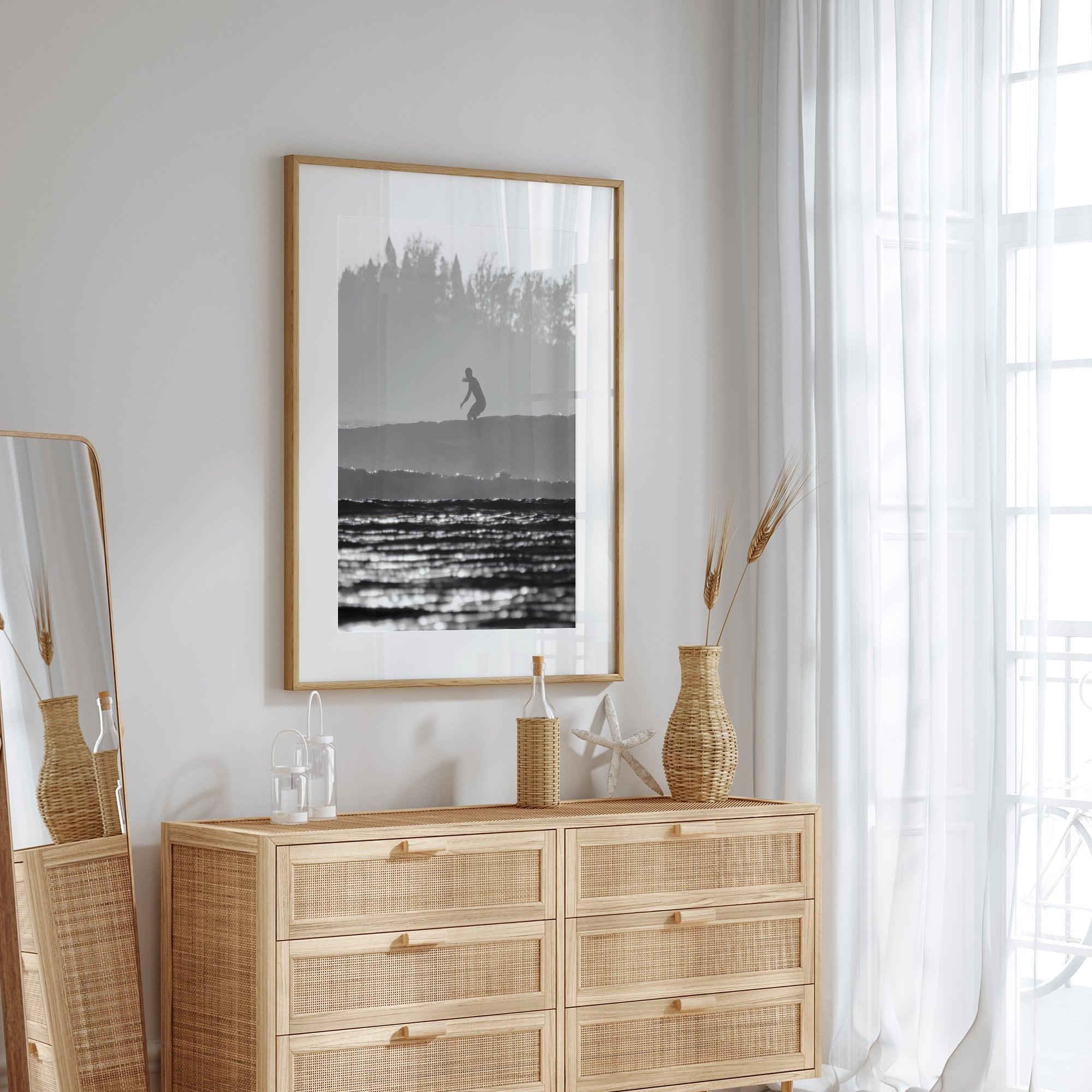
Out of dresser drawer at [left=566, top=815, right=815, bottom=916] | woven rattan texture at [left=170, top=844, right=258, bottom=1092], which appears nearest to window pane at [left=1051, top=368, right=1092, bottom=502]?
dresser drawer at [left=566, top=815, right=815, bottom=916]

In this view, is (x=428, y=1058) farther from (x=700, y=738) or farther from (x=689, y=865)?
(x=700, y=738)

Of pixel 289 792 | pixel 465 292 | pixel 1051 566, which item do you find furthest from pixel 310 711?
pixel 1051 566

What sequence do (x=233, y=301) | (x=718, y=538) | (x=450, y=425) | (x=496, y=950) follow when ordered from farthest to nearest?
(x=718, y=538), (x=450, y=425), (x=233, y=301), (x=496, y=950)

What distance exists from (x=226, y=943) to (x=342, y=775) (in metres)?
0.47

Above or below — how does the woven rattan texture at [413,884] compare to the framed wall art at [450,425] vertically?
below

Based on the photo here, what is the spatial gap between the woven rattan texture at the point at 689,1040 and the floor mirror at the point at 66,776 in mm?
902

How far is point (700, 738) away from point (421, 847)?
27.6 inches

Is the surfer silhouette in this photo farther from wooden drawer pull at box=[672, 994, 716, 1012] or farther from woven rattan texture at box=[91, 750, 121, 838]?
wooden drawer pull at box=[672, 994, 716, 1012]

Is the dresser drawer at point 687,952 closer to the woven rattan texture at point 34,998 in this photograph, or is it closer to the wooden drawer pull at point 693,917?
the wooden drawer pull at point 693,917

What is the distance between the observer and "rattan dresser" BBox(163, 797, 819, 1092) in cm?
258

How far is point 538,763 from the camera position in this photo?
2.99 meters

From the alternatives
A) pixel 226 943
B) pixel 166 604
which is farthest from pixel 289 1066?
pixel 166 604

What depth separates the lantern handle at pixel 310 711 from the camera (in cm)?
293

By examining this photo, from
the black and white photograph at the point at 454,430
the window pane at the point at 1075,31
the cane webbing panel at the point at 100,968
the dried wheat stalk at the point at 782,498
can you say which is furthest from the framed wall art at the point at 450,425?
the window pane at the point at 1075,31
